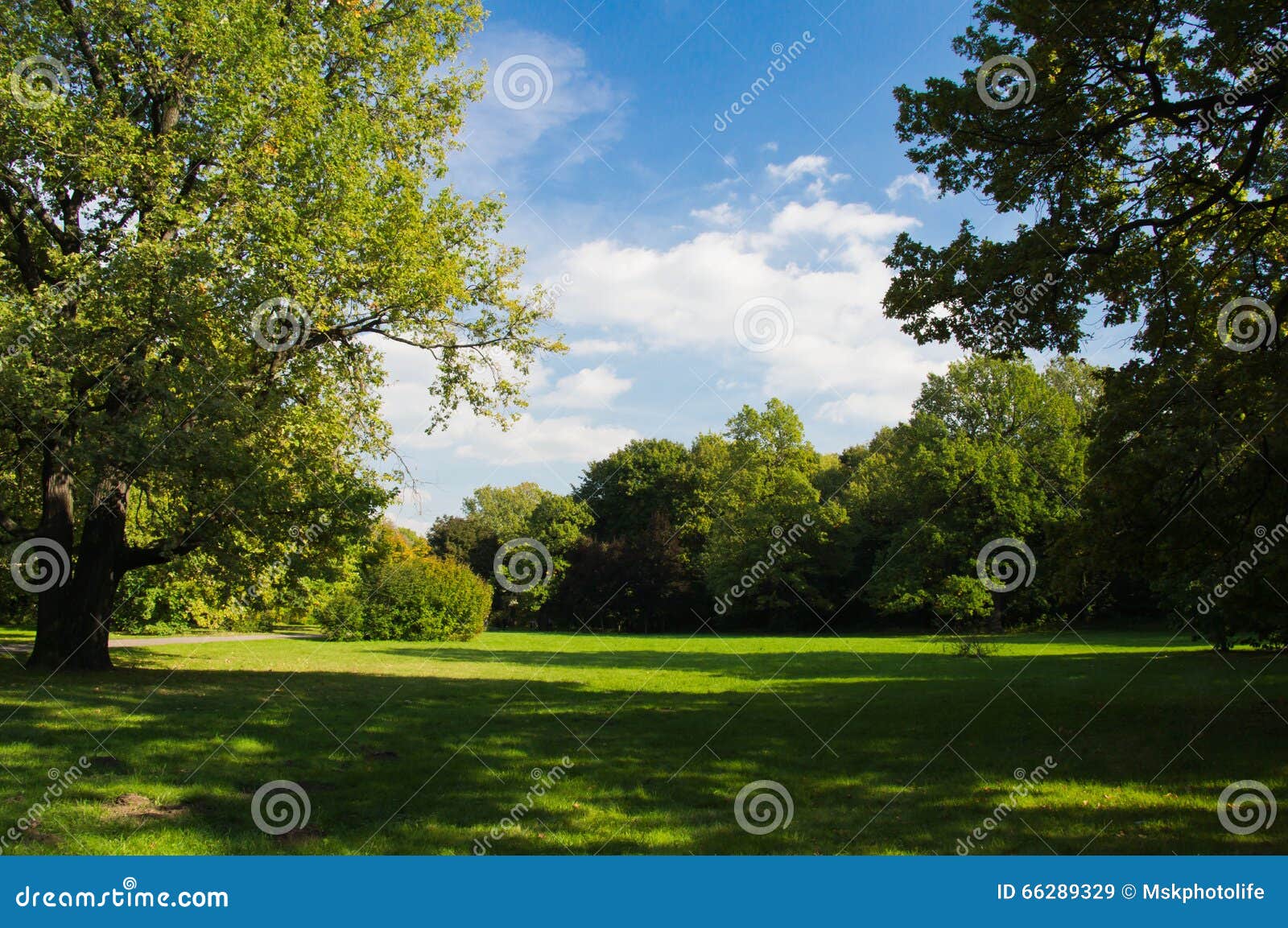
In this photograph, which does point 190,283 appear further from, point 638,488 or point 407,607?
point 638,488

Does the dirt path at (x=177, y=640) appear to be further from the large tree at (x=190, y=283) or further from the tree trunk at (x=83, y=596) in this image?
the large tree at (x=190, y=283)

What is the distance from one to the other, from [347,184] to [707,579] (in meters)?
40.6

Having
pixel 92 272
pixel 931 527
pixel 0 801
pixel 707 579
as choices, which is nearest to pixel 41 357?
pixel 92 272

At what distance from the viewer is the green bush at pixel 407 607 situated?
36.0 metres

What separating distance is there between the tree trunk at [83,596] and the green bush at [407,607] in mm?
19109

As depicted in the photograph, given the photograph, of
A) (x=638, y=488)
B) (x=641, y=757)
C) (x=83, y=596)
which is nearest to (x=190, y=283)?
(x=83, y=596)

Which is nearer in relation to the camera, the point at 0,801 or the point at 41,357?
the point at 0,801

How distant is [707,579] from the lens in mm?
51906

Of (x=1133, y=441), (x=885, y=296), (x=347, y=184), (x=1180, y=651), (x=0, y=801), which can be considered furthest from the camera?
(x=1180, y=651)

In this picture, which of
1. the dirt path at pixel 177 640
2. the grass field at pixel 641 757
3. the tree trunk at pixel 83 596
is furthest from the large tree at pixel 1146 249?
the dirt path at pixel 177 640

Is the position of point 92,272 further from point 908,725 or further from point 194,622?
point 194,622

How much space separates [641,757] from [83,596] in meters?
13.5

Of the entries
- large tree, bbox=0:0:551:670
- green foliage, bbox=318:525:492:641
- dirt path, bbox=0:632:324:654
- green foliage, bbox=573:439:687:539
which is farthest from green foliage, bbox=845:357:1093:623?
dirt path, bbox=0:632:324:654

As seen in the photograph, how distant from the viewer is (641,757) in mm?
9125
